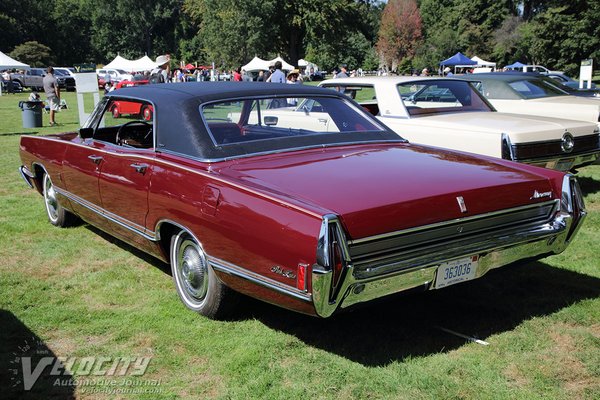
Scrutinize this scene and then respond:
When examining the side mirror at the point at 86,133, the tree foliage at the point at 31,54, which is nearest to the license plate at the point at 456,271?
the side mirror at the point at 86,133

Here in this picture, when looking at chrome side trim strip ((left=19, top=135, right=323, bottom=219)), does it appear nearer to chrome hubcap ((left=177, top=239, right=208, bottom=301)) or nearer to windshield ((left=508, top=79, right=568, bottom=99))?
chrome hubcap ((left=177, top=239, right=208, bottom=301))

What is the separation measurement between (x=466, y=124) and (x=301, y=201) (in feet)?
13.7

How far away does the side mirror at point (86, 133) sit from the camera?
521cm

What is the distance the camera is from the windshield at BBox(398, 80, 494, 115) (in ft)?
25.4

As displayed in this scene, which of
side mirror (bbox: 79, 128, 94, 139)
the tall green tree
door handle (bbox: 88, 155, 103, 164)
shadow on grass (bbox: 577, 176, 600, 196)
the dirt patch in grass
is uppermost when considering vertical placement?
the tall green tree

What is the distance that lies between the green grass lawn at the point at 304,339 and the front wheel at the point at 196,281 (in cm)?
9

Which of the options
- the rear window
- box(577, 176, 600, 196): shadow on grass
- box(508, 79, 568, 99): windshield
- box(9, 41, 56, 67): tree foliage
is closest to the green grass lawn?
the rear window

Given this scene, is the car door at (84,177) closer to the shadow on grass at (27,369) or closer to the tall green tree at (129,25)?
the shadow on grass at (27,369)

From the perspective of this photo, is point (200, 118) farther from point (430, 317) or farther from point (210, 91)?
point (430, 317)

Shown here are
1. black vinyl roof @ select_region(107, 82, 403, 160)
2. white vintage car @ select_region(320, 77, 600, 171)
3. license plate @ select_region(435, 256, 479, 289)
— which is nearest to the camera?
license plate @ select_region(435, 256, 479, 289)

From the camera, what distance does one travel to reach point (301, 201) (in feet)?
10.1

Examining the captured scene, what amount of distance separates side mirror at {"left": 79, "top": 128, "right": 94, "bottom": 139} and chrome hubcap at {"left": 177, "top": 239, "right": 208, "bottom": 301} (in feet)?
5.97

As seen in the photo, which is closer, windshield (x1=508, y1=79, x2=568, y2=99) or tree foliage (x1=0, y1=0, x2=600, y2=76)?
windshield (x1=508, y1=79, x2=568, y2=99)

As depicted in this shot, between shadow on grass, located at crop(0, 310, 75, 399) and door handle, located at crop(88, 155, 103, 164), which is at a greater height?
door handle, located at crop(88, 155, 103, 164)
